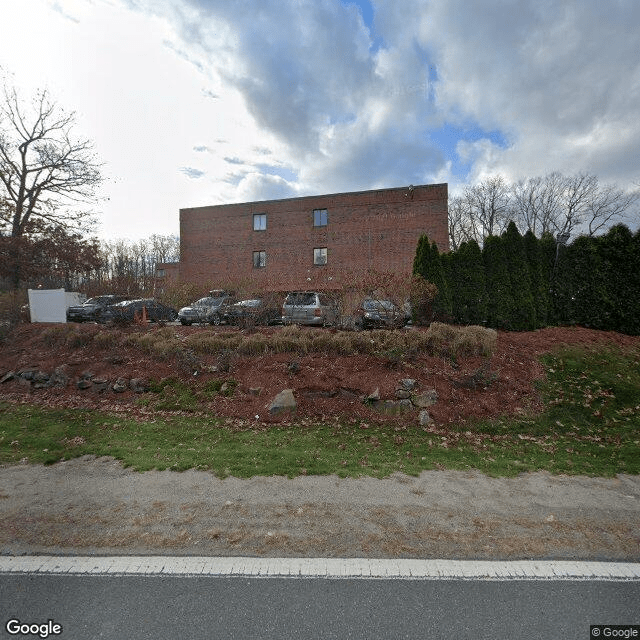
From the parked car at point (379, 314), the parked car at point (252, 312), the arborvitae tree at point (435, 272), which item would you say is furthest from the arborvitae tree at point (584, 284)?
the parked car at point (252, 312)

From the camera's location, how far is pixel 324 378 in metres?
7.34

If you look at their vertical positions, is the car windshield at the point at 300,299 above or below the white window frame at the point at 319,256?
below

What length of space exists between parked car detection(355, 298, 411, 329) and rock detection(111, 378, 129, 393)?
5624 mm

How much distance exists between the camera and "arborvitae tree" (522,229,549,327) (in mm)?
11367

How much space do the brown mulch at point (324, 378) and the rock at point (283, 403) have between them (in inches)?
4.8

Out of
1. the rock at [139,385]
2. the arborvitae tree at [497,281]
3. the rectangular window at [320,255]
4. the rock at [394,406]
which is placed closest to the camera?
the rock at [394,406]

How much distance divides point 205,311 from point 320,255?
2103 cm

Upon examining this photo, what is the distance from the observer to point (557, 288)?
1152 centimetres

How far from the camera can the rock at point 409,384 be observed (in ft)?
22.8

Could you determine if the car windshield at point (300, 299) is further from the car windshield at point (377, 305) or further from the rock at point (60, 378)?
the rock at point (60, 378)

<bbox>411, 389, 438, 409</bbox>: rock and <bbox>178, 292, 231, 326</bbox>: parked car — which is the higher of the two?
<bbox>178, 292, 231, 326</bbox>: parked car

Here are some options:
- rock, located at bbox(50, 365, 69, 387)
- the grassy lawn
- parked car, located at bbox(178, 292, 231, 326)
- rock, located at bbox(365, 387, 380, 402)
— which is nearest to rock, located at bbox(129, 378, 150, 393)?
the grassy lawn

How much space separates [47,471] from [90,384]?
377cm

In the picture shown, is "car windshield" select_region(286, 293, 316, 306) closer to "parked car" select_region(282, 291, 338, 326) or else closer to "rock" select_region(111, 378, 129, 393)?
"parked car" select_region(282, 291, 338, 326)
